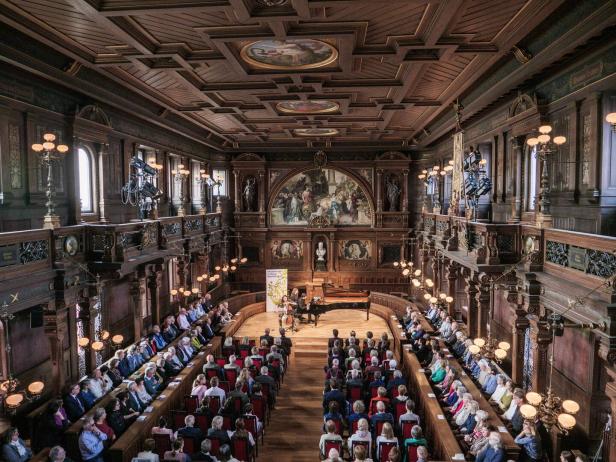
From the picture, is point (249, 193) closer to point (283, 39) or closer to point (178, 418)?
point (178, 418)

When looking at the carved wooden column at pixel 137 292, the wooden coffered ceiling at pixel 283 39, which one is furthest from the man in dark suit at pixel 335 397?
the wooden coffered ceiling at pixel 283 39

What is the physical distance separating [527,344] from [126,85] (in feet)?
44.8

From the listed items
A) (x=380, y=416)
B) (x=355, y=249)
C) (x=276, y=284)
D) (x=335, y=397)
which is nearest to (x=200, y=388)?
(x=335, y=397)

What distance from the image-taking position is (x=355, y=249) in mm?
25969

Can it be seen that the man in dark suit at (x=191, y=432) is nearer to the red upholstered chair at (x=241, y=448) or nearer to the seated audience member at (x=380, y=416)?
the red upholstered chair at (x=241, y=448)

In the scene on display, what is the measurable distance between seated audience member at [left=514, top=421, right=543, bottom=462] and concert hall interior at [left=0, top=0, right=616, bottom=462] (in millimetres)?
42

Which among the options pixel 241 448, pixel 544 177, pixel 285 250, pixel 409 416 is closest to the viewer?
pixel 241 448

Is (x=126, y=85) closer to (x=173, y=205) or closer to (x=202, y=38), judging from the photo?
(x=202, y=38)

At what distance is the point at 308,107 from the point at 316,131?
17.4 ft

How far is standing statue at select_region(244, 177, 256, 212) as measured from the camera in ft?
85.3

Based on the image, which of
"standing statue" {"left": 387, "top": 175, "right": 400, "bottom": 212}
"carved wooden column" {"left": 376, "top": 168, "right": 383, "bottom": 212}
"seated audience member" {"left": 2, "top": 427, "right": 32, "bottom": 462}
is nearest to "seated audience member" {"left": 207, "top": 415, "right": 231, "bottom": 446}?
"seated audience member" {"left": 2, "top": 427, "right": 32, "bottom": 462}

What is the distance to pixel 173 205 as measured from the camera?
20.5 metres

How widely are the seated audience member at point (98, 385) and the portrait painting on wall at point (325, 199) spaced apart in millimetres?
16097

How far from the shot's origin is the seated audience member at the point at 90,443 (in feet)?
27.6
